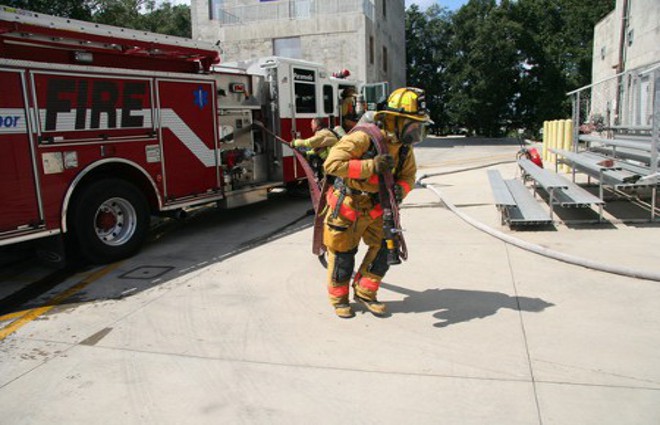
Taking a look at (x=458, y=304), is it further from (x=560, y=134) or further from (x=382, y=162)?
(x=560, y=134)

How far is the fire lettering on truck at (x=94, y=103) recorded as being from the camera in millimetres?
5586

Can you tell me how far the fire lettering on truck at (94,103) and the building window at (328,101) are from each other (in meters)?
4.53

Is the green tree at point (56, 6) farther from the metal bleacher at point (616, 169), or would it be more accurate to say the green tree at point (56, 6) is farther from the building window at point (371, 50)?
the metal bleacher at point (616, 169)

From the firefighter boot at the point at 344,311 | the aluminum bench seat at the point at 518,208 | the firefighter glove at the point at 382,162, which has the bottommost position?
the firefighter boot at the point at 344,311

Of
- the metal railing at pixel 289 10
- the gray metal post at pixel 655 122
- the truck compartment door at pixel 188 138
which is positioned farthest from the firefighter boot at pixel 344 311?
the metal railing at pixel 289 10

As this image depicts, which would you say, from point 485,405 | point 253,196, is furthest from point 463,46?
point 485,405

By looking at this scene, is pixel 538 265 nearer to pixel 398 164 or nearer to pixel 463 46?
pixel 398 164

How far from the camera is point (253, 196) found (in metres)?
8.55

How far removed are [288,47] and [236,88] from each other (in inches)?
679

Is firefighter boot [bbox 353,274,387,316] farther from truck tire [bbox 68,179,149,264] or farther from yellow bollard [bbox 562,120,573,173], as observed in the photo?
yellow bollard [bbox 562,120,573,173]

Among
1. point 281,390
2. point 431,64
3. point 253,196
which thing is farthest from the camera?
point 431,64

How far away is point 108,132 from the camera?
618 cm

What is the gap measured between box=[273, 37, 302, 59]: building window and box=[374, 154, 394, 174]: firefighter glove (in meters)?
21.7

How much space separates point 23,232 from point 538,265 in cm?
538
